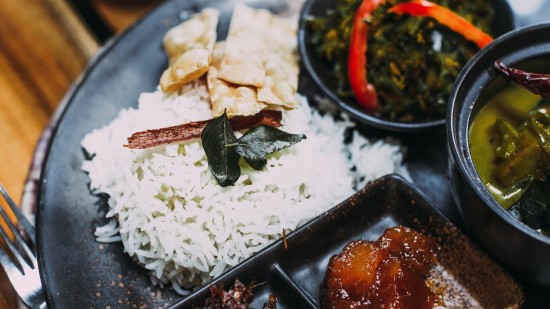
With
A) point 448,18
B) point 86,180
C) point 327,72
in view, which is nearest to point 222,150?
point 86,180

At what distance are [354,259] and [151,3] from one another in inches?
103

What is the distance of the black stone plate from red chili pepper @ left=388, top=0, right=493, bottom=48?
1.88 feet

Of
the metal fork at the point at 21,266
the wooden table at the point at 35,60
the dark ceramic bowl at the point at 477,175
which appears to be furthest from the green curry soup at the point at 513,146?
the wooden table at the point at 35,60

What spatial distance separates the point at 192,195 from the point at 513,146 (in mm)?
1454

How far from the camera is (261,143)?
285 cm

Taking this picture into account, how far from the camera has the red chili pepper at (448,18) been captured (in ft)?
10.2

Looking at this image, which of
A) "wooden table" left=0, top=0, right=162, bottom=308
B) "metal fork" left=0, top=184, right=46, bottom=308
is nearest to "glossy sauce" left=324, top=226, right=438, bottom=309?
"metal fork" left=0, top=184, right=46, bottom=308

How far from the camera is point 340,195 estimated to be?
3.07 meters

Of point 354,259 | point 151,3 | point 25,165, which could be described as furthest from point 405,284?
point 151,3

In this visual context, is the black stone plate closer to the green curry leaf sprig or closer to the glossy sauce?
the glossy sauce

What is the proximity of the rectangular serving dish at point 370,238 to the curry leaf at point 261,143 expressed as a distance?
39 cm

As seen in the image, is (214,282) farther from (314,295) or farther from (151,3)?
(151,3)

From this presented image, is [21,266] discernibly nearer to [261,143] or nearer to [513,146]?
[261,143]

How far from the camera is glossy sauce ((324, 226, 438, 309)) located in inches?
97.7
